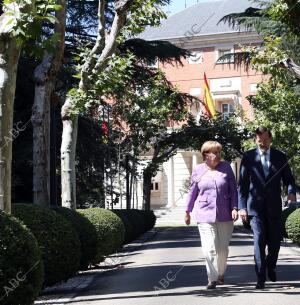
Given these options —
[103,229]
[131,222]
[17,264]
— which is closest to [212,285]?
Result: [17,264]

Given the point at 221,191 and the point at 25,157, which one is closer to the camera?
the point at 221,191

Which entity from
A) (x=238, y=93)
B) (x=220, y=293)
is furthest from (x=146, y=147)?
(x=238, y=93)

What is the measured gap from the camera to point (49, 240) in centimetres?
961

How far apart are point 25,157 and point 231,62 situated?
7.10 m

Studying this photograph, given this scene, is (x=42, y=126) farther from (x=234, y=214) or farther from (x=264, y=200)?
(x=264, y=200)

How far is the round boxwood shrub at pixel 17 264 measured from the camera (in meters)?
6.23

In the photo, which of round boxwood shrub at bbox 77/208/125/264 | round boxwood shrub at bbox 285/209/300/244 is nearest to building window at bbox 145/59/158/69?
round boxwood shrub at bbox 285/209/300/244

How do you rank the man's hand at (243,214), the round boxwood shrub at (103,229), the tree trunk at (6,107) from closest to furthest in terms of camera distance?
1. the tree trunk at (6,107)
2. the man's hand at (243,214)
3. the round boxwood shrub at (103,229)

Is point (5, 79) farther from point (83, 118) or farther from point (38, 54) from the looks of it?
point (83, 118)

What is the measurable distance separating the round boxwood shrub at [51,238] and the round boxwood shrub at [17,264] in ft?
8.28

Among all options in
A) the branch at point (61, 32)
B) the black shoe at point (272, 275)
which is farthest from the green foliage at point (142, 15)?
the black shoe at point (272, 275)

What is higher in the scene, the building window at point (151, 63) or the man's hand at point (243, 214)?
the building window at point (151, 63)

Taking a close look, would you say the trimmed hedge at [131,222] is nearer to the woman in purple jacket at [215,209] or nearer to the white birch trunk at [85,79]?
the white birch trunk at [85,79]

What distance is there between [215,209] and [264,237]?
0.67m
